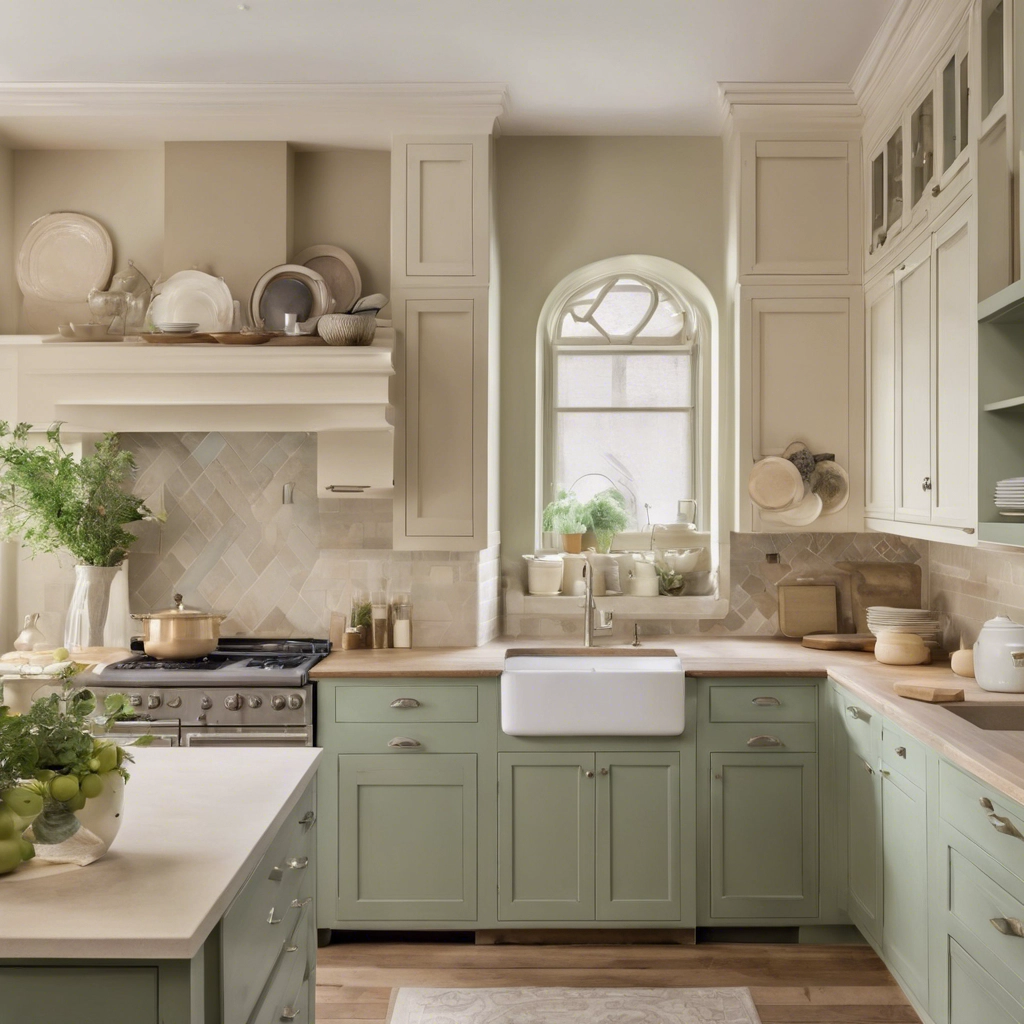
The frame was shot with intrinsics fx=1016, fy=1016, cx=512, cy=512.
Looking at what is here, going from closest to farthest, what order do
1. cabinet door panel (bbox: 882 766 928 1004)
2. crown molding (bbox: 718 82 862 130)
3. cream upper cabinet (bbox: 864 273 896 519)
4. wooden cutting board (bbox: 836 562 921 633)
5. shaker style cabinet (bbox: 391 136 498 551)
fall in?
cabinet door panel (bbox: 882 766 928 1004) → cream upper cabinet (bbox: 864 273 896 519) → crown molding (bbox: 718 82 862 130) → shaker style cabinet (bbox: 391 136 498 551) → wooden cutting board (bbox: 836 562 921 633)

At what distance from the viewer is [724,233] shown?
4.21 m

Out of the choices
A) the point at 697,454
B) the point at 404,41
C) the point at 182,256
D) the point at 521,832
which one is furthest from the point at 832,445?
the point at 182,256

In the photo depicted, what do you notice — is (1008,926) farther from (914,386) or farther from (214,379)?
(214,379)

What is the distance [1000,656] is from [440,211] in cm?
247

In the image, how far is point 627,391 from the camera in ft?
14.4

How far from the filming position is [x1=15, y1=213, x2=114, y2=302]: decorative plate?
4074 mm

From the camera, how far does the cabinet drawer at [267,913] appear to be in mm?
1558

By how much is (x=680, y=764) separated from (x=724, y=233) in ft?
7.11

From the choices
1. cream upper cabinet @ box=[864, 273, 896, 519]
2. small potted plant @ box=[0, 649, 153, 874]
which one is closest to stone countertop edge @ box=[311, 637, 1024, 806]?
cream upper cabinet @ box=[864, 273, 896, 519]

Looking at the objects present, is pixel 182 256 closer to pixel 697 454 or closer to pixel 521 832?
pixel 697 454

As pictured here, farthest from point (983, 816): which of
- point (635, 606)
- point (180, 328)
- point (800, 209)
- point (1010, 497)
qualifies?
point (180, 328)

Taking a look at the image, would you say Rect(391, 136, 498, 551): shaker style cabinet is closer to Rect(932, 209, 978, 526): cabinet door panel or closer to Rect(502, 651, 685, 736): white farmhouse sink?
Rect(502, 651, 685, 736): white farmhouse sink

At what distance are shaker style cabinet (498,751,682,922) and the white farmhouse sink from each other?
106 millimetres

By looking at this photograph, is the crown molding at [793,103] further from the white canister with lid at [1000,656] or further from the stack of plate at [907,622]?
the white canister with lid at [1000,656]
